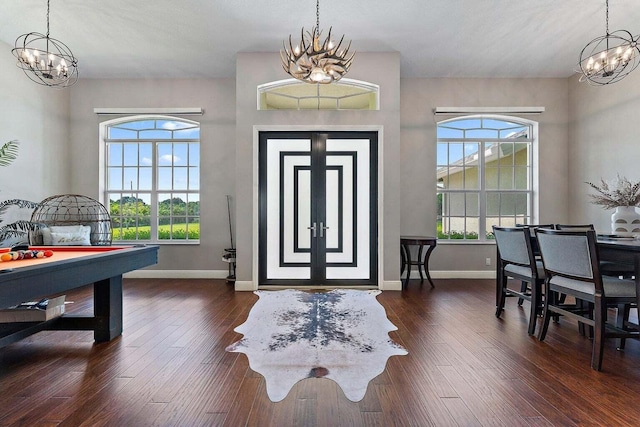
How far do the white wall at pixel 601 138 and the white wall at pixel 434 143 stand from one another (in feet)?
0.65

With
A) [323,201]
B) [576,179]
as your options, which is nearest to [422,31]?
[323,201]

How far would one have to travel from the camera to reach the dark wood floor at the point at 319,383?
1817 mm

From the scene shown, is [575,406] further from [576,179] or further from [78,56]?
[78,56]

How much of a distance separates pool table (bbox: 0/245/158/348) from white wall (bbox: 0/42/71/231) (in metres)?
2.82

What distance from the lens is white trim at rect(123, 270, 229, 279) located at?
5.79 meters

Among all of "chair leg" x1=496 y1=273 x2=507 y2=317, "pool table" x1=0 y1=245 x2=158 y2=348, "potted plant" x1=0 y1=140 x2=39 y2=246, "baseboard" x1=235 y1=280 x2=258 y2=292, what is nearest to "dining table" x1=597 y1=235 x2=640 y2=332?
"chair leg" x1=496 y1=273 x2=507 y2=317

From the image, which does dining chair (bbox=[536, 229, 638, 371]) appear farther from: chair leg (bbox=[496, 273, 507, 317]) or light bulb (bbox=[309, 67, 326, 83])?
light bulb (bbox=[309, 67, 326, 83])

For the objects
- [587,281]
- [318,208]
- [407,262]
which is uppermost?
[318,208]

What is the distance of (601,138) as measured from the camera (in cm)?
510

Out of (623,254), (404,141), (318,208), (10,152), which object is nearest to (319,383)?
(623,254)

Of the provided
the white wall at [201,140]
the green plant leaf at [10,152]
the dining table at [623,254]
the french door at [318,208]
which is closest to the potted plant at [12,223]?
the green plant leaf at [10,152]

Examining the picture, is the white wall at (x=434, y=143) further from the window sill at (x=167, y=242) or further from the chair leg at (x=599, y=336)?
the window sill at (x=167, y=242)

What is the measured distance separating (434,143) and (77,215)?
249 inches

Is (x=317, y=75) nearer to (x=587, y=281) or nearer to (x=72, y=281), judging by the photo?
(x=72, y=281)
